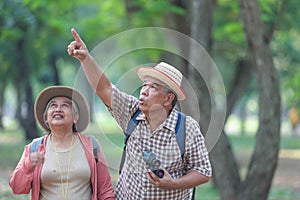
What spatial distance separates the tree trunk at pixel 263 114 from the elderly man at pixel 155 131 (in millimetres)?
5383

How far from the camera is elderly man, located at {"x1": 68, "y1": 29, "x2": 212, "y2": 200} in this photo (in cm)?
378

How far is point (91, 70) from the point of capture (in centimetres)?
382

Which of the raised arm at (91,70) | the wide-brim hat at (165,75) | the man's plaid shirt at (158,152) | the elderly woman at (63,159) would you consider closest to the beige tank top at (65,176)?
the elderly woman at (63,159)

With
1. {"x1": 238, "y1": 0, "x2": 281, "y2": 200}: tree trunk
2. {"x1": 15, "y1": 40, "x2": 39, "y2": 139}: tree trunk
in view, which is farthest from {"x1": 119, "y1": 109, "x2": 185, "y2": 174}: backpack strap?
{"x1": 15, "y1": 40, "x2": 39, "y2": 139}: tree trunk

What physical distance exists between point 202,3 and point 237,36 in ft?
18.5

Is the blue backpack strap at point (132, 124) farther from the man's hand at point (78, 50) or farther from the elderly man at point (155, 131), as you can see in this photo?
the man's hand at point (78, 50)

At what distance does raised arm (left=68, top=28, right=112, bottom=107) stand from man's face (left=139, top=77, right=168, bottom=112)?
0.70 feet

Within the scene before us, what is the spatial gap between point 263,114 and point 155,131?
5642mm

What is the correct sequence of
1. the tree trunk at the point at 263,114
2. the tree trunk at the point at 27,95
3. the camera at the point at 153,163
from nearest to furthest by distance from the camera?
the camera at the point at 153,163
the tree trunk at the point at 263,114
the tree trunk at the point at 27,95

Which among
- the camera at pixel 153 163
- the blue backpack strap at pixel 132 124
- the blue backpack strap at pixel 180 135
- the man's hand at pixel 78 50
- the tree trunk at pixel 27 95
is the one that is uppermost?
the tree trunk at pixel 27 95

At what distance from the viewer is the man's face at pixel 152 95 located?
12.4 ft

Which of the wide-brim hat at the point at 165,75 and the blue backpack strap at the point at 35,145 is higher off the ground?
the wide-brim hat at the point at 165,75

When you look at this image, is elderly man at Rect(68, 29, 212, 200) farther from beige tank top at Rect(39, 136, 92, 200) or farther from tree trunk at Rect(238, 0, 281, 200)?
tree trunk at Rect(238, 0, 281, 200)

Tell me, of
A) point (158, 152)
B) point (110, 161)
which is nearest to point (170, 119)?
point (158, 152)
